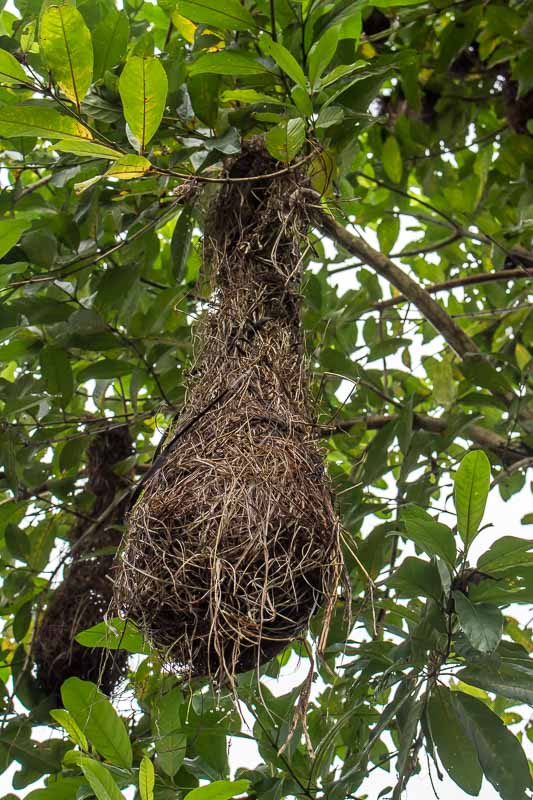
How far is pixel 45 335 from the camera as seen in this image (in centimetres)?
165

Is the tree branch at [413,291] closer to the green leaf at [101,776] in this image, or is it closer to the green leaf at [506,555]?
the green leaf at [506,555]

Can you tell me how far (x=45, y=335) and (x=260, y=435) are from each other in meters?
0.77

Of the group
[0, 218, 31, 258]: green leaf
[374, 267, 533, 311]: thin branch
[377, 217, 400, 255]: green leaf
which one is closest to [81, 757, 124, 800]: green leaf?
[0, 218, 31, 258]: green leaf

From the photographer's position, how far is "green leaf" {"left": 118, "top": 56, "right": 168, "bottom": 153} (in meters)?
0.94

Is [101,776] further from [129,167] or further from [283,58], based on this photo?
[283,58]

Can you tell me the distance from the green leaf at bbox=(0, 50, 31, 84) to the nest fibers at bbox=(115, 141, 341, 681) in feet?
1.22

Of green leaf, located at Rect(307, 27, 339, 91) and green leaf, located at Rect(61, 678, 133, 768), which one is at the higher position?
green leaf, located at Rect(307, 27, 339, 91)

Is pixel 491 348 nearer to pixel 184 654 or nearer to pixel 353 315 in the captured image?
pixel 353 315

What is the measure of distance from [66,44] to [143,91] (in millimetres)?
105

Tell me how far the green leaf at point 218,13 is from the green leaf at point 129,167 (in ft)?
0.85

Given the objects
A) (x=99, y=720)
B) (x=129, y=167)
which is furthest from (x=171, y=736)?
(x=129, y=167)

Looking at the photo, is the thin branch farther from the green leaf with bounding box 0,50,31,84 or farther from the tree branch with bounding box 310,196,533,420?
→ the green leaf with bounding box 0,50,31,84

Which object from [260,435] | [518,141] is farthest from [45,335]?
[518,141]

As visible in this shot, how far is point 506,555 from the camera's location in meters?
1.02
